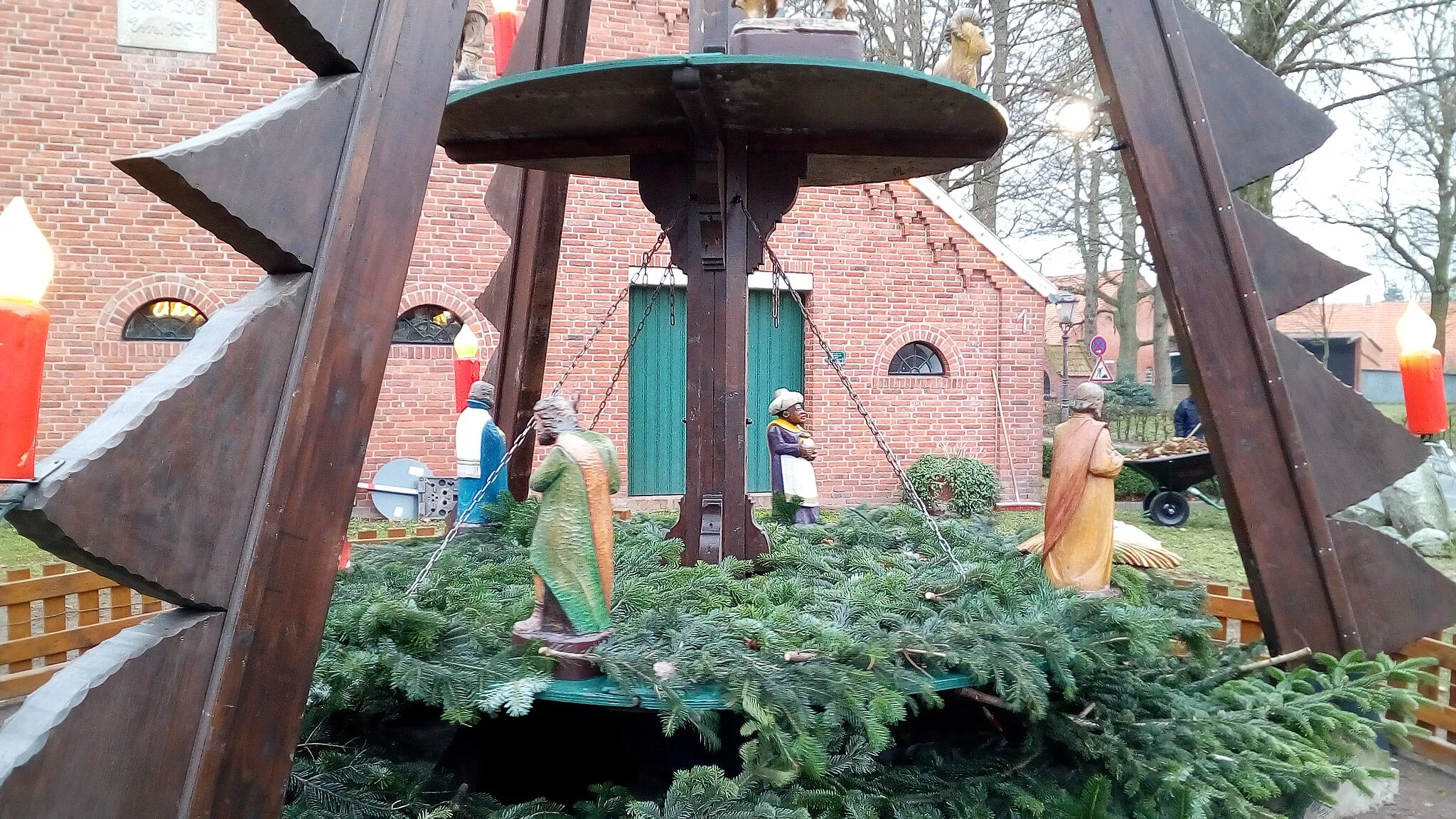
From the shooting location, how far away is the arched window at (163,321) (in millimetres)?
9391

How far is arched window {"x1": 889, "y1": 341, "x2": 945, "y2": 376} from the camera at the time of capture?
444 inches

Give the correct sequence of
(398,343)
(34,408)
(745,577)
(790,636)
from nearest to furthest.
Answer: (34,408) → (790,636) → (745,577) → (398,343)

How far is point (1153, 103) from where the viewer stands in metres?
2.64

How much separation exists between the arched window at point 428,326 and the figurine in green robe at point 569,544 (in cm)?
801

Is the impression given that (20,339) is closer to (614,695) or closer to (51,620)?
Result: (614,695)

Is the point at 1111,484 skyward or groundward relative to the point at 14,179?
groundward

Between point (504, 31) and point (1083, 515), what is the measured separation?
2.96 metres

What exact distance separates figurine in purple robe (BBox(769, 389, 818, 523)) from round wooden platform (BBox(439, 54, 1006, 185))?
233 cm

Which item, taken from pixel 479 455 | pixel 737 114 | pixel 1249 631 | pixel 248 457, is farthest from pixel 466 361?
pixel 1249 631

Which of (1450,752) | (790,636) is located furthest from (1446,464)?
(790,636)

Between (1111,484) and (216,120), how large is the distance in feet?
31.7

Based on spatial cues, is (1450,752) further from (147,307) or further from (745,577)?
(147,307)

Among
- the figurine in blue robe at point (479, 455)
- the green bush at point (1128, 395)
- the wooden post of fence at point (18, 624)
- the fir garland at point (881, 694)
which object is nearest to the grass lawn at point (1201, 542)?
the figurine in blue robe at point (479, 455)

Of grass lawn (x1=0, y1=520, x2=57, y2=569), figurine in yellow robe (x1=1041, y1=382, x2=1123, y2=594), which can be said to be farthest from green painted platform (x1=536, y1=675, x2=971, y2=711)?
grass lawn (x1=0, y1=520, x2=57, y2=569)
